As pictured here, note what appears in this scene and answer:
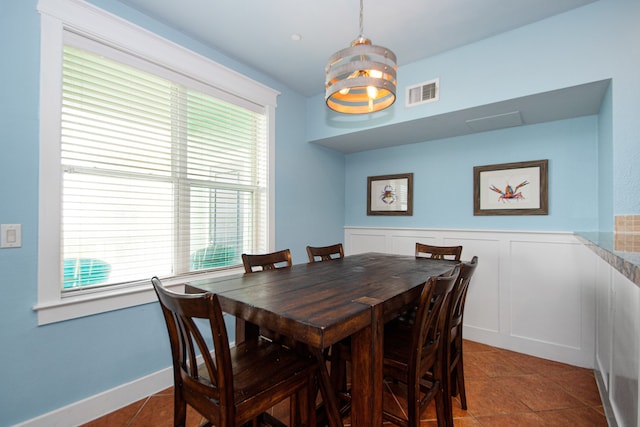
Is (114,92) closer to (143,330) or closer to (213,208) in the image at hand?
(213,208)

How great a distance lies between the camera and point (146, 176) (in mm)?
2170

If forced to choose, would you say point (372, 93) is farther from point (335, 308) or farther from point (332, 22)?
point (335, 308)

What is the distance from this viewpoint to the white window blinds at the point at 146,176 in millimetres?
1856

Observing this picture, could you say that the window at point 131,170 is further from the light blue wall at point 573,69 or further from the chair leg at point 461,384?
the chair leg at point 461,384

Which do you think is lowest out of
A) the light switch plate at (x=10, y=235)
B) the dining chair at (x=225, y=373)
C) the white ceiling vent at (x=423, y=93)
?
the dining chair at (x=225, y=373)

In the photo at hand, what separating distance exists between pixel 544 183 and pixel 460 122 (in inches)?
37.2

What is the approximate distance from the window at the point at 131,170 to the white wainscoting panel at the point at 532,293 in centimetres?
244

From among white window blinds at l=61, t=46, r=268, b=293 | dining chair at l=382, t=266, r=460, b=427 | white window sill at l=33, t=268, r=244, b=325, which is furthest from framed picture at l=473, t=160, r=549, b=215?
white window sill at l=33, t=268, r=244, b=325

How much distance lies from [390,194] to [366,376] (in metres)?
2.80

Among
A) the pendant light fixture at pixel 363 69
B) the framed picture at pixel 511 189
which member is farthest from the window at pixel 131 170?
the framed picture at pixel 511 189

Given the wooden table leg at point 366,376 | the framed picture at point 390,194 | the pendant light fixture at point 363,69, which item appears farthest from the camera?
the framed picture at point 390,194

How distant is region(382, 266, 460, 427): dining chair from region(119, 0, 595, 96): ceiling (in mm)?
1853

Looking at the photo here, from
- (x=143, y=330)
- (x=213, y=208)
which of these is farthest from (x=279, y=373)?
(x=213, y=208)

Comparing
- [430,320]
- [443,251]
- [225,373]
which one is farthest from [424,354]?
[443,251]
